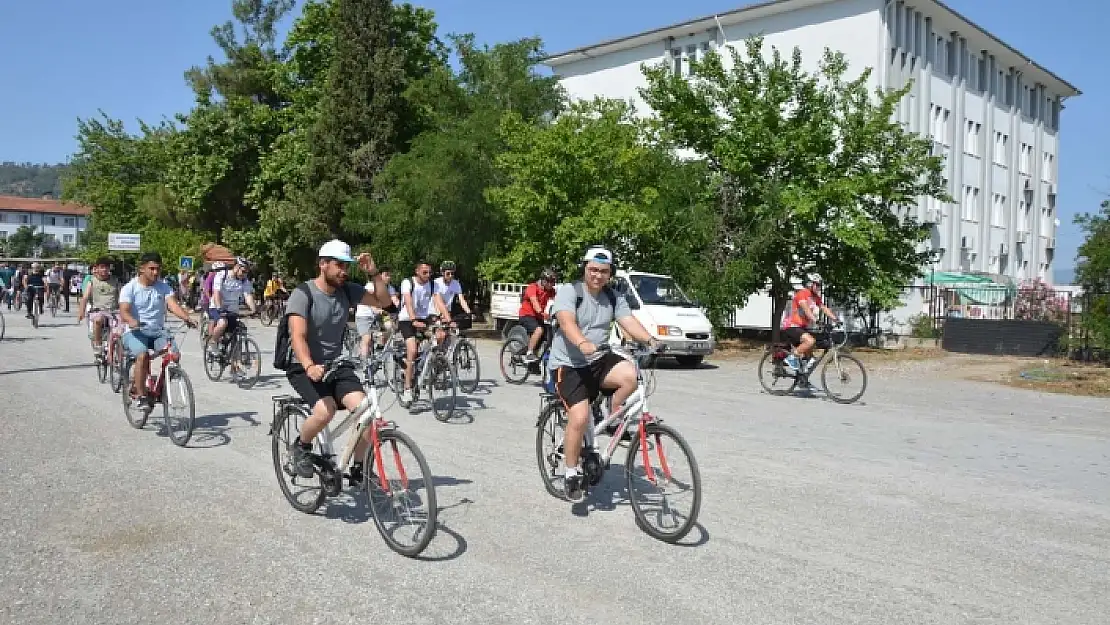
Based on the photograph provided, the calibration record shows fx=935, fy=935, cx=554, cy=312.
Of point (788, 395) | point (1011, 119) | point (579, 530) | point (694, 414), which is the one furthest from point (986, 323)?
point (1011, 119)

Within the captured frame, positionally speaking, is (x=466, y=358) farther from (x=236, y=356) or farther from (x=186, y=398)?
Result: (x=186, y=398)

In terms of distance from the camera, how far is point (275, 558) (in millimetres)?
5555

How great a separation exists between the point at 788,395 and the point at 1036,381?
6.13m

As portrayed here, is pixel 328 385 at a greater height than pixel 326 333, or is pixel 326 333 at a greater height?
pixel 326 333

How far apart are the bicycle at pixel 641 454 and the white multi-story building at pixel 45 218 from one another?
181 m

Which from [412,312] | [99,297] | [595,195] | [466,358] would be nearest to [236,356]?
[99,297]

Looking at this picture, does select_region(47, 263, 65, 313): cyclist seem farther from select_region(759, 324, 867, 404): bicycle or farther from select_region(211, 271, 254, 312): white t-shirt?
select_region(759, 324, 867, 404): bicycle

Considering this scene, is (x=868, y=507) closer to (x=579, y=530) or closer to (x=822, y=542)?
(x=822, y=542)

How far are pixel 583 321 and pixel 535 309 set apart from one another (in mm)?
8161

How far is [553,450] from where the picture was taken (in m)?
7.18

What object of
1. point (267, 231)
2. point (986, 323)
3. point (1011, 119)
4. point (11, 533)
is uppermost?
point (1011, 119)

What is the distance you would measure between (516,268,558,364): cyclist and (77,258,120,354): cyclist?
6125 mm

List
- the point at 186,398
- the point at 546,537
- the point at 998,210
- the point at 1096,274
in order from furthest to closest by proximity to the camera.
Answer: the point at 998,210 → the point at 1096,274 → the point at 186,398 → the point at 546,537

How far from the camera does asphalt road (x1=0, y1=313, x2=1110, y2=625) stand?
483 cm
